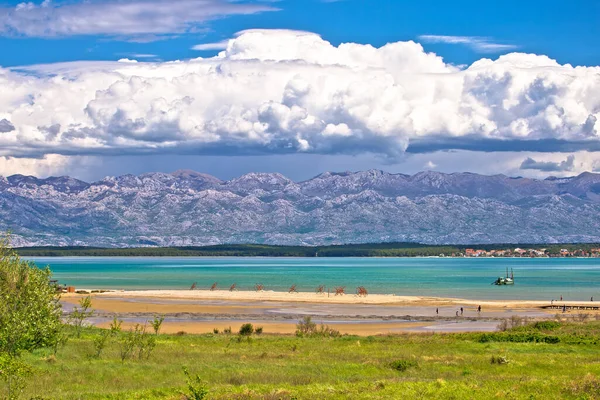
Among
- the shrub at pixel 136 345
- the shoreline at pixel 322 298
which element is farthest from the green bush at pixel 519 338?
the shoreline at pixel 322 298

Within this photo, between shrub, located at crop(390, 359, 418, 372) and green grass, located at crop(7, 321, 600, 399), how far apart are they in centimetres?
6

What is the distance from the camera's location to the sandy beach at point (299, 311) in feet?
265

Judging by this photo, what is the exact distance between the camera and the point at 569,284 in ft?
561

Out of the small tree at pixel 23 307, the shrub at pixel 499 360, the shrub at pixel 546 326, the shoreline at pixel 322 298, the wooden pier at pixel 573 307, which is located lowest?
the shoreline at pixel 322 298

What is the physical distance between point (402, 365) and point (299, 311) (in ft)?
202

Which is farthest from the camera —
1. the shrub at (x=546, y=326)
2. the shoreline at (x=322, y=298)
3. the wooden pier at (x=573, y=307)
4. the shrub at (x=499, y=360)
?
the shoreline at (x=322, y=298)

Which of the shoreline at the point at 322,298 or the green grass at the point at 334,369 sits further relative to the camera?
the shoreline at the point at 322,298

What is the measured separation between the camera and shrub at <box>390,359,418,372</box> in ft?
136

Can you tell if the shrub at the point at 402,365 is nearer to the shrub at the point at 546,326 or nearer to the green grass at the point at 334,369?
the green grass at the point at 334,369

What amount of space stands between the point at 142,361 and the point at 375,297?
86.9 meters

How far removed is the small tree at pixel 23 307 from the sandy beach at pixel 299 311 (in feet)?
105

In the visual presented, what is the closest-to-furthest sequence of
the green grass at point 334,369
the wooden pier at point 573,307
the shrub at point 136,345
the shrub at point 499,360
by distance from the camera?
the green grass at point 334,369 → the shrub at point 499,360 → the shrub at point 136,345 → the wooden pier at point 573,307

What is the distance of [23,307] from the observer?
3872cm

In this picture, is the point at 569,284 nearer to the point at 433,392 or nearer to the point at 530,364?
the point at 530,364
